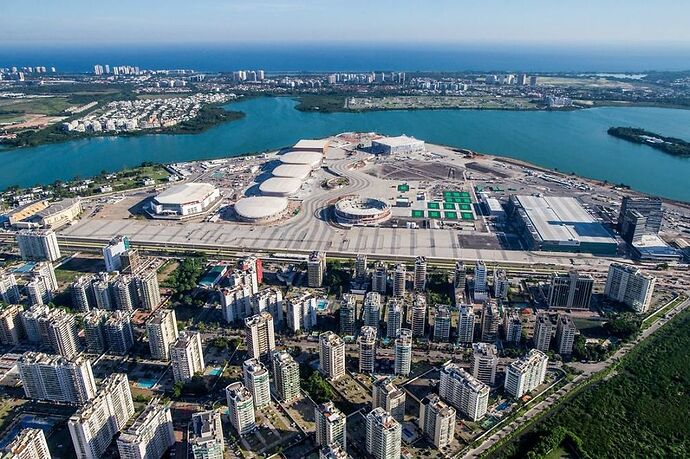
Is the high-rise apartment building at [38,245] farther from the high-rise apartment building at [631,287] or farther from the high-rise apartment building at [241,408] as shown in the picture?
the high-rise apartment building at [631,287]

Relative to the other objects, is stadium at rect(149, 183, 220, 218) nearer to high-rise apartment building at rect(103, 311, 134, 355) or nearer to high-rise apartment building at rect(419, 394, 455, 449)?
high-rise apartment building at rect(103, 311, 134, 355)

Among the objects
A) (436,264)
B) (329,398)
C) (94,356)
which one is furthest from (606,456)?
(94,356)

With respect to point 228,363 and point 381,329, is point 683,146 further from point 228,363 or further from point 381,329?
point 228,363

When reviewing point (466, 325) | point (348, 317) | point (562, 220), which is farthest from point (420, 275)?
point (562, 220)

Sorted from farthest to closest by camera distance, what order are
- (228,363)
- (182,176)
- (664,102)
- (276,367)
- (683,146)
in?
1. (664,102)
2. (683,146)
3. (182,176)
4. (228,363)
5. (276,367)

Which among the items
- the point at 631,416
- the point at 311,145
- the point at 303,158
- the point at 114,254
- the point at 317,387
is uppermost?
the point at 311,145

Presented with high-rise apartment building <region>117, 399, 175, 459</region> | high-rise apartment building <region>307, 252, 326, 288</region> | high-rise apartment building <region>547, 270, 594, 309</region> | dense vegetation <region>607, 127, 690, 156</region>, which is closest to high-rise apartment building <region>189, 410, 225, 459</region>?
high-rise apartment building <region>117, 399, 175, 459</region>

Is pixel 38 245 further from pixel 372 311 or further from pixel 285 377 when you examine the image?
pixel 372 311
